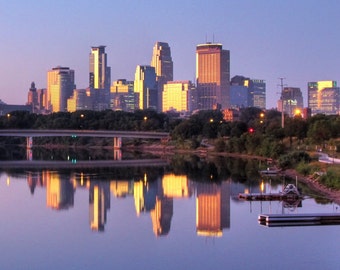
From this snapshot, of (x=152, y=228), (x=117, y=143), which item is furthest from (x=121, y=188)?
(x=117, y=143)

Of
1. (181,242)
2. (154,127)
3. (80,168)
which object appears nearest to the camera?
(181,242)

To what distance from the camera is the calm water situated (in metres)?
27.8

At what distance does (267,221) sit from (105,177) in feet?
89.3

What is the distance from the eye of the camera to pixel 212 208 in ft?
135

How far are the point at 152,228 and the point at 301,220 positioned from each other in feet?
23.5

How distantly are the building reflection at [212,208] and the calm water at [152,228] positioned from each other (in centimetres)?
5

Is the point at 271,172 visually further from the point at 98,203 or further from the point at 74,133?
the point at 74,133

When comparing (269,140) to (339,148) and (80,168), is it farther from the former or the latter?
(80,168)

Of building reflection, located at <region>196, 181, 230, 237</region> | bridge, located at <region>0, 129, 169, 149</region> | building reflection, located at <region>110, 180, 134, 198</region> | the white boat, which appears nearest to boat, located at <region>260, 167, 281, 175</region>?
the white boat

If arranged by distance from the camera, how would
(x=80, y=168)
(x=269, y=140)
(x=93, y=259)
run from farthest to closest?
(x=269, y=140) < (x=80, y=168) < (x=93, y=259)

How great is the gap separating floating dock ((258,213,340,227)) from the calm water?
513 mm

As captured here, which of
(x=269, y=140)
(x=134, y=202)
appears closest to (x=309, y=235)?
(x=134, y=202)

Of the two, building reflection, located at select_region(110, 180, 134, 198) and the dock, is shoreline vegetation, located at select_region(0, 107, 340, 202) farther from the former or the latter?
building reflection, located at select_region(110, 180, 134, 198)

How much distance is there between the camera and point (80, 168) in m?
68.5
